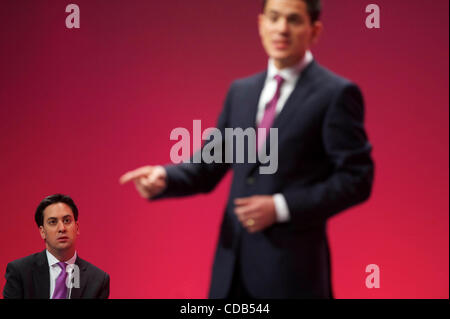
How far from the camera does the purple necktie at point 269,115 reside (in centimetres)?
156

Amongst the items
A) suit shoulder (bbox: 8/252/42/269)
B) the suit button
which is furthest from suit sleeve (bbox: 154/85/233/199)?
suit shoulder (bbox: 8/252/42/269)

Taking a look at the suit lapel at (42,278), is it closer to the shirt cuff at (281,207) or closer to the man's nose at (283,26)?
the shirt cuff at (281,207)

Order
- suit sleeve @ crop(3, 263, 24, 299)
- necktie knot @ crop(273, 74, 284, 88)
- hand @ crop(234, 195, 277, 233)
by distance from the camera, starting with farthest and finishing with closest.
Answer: suit sleeve @ crop(3, 263, 24, 299), necktie knot @ crop(273, 74, 284, 88), hand @ crop(234, 195, 277, 233)

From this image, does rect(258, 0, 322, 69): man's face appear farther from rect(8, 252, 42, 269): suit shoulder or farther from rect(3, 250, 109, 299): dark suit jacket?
rect(8, 252, 42, 269): suit shoulder

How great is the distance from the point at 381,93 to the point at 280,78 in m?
1.36

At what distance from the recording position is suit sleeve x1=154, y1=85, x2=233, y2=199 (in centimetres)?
159

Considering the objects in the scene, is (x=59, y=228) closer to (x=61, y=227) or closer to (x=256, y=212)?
(x=61, y=227)

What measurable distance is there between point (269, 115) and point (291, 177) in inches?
6.9

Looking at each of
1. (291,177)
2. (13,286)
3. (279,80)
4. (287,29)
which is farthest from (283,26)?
(13,286)

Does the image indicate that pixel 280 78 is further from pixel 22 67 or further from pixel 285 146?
pixel 22 67

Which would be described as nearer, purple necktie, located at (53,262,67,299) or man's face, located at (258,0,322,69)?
man's face, located at (258,0,322,69)

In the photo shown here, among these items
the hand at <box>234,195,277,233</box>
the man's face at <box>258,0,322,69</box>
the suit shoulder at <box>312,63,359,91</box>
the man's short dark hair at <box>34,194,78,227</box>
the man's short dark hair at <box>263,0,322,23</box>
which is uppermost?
the man's short dark hair at <box>263,0,322,23</box>

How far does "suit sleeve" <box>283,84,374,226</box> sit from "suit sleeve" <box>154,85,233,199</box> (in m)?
0.25
